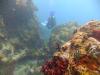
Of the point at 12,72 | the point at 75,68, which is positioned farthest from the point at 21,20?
the point at 75,68

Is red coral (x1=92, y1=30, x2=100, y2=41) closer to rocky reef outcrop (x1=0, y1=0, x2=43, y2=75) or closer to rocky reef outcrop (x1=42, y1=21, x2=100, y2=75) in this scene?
rocky reef outcrop (x1=42, y1=21, x2=100, y2=75)

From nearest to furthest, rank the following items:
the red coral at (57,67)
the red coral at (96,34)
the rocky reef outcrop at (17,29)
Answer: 1. the red coral at (57,67)
2. the red coral at (96,34)
3. the rocky reef outcrop at (17,29)

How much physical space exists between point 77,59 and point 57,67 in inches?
15.7

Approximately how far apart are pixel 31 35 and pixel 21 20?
97 centimetres

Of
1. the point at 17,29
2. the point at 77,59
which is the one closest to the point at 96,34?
the point at 77,59

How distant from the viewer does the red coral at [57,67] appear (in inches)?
148

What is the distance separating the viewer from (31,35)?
11281 millimetres

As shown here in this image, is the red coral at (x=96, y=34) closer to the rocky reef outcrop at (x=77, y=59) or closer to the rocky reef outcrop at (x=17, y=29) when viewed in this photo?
the rocky reef outcrop at (x=77, y=59)

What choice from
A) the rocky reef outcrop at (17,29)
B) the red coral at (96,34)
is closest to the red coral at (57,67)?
the red coral at (96,34)

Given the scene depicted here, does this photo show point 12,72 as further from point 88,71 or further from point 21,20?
point 88,71

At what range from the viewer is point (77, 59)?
3.75 m

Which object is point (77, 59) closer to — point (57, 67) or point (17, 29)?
point (57, 67)

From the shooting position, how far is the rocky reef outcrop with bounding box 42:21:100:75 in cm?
344

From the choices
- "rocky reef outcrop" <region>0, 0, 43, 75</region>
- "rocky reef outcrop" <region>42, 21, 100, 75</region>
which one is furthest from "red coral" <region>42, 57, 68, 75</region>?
"rocky reef outcrop" <region>0, 0, 43, 75</region>
